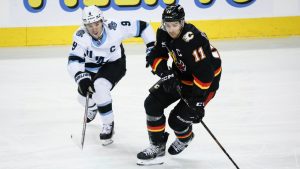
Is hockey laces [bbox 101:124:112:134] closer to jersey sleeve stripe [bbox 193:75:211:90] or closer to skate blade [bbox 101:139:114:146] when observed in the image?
skate blade [bbox 101:139:114:146]

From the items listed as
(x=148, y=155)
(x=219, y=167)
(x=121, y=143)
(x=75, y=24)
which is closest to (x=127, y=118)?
(x=121, y=143)

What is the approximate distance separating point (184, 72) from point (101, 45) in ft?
2.82

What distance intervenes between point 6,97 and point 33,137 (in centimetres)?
150

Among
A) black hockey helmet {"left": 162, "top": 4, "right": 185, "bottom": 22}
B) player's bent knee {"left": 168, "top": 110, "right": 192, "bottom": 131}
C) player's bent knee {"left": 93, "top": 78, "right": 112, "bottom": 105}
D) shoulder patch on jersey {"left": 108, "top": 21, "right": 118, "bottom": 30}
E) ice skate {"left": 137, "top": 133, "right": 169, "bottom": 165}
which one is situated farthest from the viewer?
shoulder patch on jersey {"left": 108, "top": 21, "right": 118, "bottom": 30}

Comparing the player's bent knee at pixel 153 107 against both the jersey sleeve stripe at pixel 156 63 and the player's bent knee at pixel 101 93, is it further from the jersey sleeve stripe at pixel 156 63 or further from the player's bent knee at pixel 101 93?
the player's bent knee at pixel 101 93

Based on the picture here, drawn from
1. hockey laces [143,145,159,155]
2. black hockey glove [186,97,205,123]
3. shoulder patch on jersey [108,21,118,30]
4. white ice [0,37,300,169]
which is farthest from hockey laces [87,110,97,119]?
black hockey glove [186,97,205,123]

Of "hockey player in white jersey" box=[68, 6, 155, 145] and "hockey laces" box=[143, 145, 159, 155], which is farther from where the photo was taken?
"hockey player in white jersey" box=[68, 6, 155, 145]

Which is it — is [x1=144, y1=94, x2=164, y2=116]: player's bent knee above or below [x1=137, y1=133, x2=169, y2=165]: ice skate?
above

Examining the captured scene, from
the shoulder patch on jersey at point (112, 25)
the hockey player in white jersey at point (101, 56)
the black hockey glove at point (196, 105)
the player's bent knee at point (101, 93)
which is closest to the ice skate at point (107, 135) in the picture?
the hockey player in white jersey at point (101, 56)

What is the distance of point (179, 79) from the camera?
3457mm

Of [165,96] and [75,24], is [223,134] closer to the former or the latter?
[165,96]

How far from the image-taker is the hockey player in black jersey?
315 cm

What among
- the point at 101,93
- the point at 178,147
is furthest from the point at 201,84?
the point at 101,93

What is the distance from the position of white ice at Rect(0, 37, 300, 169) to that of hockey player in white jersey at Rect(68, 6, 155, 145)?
315 mm
